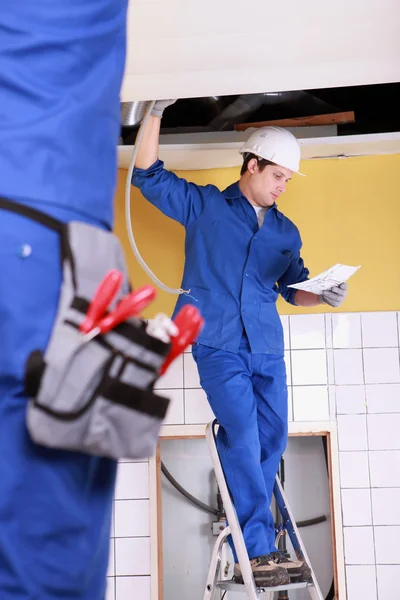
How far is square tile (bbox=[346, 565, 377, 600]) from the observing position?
10.3ft

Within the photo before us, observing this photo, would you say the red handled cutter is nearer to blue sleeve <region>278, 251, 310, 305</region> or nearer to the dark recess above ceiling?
blue sleeve <region>278, 251, 310, 305</region>

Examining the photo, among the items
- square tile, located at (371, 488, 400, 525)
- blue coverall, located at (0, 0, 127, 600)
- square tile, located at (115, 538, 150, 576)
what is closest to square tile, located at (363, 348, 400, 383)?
square tile, located at (371, 488, 400, 525)

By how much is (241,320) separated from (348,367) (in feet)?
2.97

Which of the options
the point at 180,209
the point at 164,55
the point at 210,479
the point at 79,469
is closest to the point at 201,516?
the point at 210,479

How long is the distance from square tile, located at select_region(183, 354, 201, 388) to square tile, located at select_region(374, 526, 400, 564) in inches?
40.0

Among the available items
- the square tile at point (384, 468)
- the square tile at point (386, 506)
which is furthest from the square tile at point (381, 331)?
the square tile at point (386, 506)

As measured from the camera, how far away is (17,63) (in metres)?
0.81

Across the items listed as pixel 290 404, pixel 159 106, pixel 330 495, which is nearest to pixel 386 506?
pixel 330 495

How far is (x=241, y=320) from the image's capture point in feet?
8.60

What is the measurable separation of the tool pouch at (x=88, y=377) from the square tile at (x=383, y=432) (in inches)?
103

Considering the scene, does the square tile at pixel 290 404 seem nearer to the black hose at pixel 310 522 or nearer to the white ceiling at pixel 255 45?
the black hose at pixel 310 522

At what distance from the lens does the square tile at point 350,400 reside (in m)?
3.29

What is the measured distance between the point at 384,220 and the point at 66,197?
2.77m

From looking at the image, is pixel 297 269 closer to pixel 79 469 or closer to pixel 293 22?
pixel 293 22
